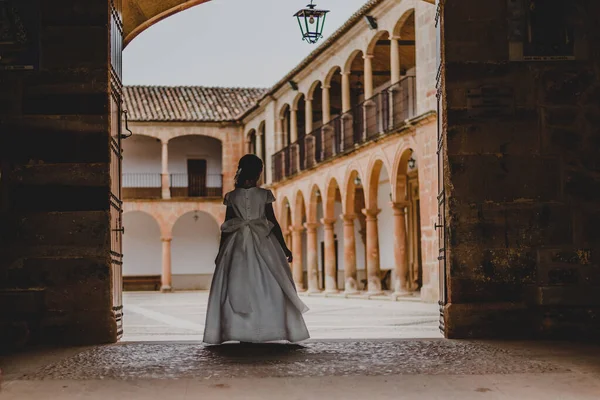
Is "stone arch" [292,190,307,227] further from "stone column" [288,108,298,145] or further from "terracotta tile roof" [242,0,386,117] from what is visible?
"terracotta tile roof" [242,0,386,117]

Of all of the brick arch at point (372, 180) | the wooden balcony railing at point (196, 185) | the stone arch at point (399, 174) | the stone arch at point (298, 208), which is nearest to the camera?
the stone arch at point (399, 174)

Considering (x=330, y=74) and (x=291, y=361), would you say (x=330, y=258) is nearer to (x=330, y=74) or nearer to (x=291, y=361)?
(x=330, y=74)

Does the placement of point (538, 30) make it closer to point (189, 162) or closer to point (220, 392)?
point (220, 392)

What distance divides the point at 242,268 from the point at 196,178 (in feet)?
104

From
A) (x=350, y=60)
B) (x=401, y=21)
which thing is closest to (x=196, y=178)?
(x=350, y=60)

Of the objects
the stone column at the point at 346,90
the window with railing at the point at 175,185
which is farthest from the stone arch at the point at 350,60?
the window with railing at the point at 175,185

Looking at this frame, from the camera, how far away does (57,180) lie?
748 centimetres

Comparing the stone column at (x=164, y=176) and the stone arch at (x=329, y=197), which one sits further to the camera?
the stone column at (x=164, y=176)

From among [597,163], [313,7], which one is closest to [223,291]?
[597,163]

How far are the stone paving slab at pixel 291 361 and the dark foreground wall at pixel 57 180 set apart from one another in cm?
64

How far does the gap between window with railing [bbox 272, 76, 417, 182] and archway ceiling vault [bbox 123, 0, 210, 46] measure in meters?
10.7

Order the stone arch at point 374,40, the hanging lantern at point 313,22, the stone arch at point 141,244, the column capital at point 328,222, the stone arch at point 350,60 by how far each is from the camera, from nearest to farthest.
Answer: the hanging lantern at point 313,22 → the stone arch at point 374,40 → the stone arch at point 350,60 → the column capital at point 328,222 → the stone arch at point 141,244

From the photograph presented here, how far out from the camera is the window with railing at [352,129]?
2058 centimetres

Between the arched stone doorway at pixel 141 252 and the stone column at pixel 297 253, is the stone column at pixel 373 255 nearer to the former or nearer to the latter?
the stone column at pixel 297 253
